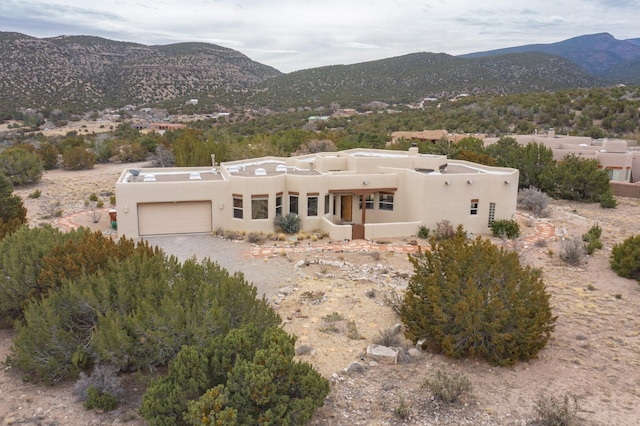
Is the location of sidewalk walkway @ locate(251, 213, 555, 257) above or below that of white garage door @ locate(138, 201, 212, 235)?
below

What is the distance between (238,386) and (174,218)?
53.0 feet

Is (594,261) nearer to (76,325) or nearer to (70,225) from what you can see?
(76,325)

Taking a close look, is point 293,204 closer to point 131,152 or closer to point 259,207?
point 259,207

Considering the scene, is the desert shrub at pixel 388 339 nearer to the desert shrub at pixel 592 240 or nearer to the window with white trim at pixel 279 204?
the desert shrub at pixel 592 240

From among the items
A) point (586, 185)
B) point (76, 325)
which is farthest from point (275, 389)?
point (586, 185)

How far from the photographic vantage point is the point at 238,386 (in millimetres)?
7602

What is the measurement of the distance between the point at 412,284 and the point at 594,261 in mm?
10552

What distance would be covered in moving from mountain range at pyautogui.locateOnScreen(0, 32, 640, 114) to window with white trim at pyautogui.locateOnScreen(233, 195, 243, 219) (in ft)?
230

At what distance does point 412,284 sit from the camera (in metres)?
12.4

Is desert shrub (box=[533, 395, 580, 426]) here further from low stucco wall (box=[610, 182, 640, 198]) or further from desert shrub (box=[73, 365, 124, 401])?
low stucco wall (box=[610, 182, 640, 198])

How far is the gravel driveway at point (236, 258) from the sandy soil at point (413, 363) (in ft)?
1.28

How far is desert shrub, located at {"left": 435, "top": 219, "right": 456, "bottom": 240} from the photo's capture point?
22.2 meters

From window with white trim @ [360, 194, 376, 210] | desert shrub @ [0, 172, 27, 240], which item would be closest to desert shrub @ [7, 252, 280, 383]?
desert shrub @ [0, 172, 27, 240]

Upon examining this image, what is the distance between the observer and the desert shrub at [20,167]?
3319 cm
